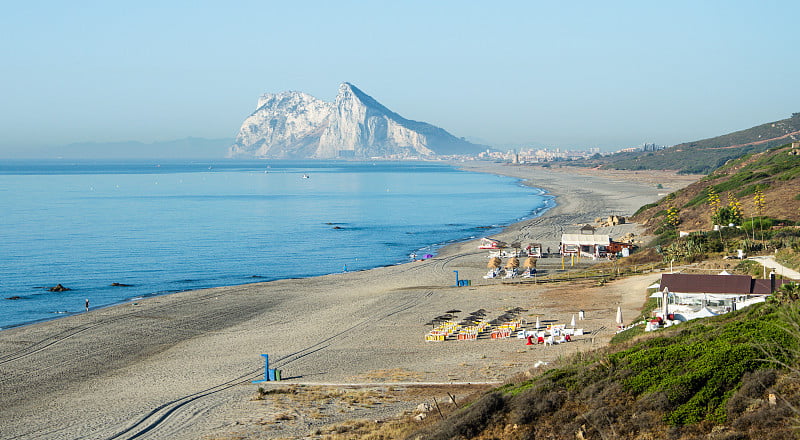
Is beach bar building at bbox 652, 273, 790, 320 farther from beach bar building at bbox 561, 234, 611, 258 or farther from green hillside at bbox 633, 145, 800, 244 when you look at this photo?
beach bar building at bbox 561, 234, 611, 258

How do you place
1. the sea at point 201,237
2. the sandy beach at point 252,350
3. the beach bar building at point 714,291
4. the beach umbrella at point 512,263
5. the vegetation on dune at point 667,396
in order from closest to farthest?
the vegetation on dune at point 667,396 → the sandy beach at point 252,350 → the beach bar building at point 714,291 → the beach umbrella at point 512,263 → the sea at point 201,237

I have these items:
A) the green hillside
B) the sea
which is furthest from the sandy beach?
the green hillside

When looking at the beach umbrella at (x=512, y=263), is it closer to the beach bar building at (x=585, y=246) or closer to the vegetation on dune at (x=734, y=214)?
the beach bar building at (x=585, y=246)

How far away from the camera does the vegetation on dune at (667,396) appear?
10547mm

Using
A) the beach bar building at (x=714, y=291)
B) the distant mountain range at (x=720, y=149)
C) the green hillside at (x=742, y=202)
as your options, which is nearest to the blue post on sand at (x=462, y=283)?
the beach bar building at (x=714, y=291)

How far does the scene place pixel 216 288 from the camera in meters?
38.7

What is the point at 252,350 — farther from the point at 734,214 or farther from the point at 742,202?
the point at 742,202

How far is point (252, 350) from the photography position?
80.5ft

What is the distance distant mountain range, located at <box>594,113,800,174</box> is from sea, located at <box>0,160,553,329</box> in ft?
168

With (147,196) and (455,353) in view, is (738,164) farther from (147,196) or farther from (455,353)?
(147,196)

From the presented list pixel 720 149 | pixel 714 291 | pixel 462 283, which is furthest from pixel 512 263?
pixel 720 149

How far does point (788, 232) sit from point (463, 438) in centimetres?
2940

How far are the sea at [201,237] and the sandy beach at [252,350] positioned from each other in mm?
5240

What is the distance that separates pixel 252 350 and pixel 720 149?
501 feet
